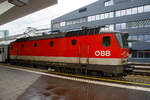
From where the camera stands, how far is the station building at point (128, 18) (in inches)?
1148

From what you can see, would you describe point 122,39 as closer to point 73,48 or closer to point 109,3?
point 73,48

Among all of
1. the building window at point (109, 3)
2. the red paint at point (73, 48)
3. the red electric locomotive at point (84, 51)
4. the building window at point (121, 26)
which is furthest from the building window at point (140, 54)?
the red paint at point (73, 48)

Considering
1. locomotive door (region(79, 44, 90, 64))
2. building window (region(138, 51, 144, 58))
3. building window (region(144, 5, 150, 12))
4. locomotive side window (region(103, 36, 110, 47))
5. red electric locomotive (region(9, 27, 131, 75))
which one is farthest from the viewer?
building window (region(138, 51, 144, 58))

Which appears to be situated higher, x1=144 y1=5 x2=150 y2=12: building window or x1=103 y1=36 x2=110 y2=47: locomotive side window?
x1=144 y1=5 x2=150 y2=12: building window

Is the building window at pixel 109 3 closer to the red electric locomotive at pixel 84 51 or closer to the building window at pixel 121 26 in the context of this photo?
the building window at pixel 121 26

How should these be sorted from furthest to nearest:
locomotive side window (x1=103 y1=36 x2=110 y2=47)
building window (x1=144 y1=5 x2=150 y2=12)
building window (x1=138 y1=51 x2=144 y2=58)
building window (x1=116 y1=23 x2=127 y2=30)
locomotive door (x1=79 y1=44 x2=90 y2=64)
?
building window (x1=116 y1=23 x2=127 y2=30)
building window (x1=138 y1=51 x2=144 y2=58)
building window (x1=144 y1=5 x2=150 y2=12)
locomotive door (x1=79 y1=44 x2=90 y2=64)
locomotive side window (x1=103 y1=36 x2=110 y2=47)

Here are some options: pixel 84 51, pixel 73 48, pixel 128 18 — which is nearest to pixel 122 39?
pixel 84 51

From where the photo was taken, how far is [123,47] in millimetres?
8336

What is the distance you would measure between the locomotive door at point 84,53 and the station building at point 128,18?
927 inches

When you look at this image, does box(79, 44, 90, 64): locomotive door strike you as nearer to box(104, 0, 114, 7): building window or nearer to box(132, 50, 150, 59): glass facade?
box(132, 50, 150, 59): glass facade

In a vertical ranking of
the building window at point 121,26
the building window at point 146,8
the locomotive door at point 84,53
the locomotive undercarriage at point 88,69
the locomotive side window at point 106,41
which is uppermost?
the building window at point 146,8

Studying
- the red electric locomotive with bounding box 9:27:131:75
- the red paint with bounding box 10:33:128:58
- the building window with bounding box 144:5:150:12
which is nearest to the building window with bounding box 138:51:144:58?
the building window with bounding box 144:5:150:12

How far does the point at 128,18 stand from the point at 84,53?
2702cm

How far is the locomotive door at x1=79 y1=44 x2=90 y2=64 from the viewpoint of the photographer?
9422mm
